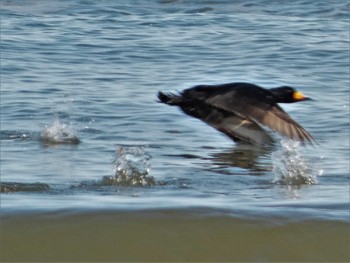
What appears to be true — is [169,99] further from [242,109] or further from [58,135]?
[58,135]

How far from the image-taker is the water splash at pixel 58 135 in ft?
28.5

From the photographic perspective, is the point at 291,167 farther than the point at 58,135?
No

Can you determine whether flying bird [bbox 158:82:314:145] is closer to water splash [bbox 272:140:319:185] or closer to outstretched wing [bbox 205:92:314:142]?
outstretched wing [bbox 205:92:314:142]

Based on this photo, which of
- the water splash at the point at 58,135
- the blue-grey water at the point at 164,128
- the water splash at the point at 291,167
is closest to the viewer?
the blue-grey water at the point at 164,128

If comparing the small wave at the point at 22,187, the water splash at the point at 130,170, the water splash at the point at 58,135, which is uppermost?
the water splash at the point at 58,135

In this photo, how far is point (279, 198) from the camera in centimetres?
656

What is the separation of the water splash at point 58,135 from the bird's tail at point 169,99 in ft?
2.50

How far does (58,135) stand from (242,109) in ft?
4.93

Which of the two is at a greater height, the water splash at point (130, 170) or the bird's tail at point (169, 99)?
the bird's tail at point (169, 99)

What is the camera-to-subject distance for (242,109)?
27.3ft

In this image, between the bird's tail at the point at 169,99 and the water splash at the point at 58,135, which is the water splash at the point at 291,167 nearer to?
the bird's tail at the point at 169,99

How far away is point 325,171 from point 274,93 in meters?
1.10

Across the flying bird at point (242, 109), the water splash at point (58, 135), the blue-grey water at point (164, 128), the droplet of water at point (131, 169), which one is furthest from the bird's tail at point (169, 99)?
the droplet of water at point (131, 169)

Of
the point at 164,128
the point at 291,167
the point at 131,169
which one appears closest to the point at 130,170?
the point at 131,169
